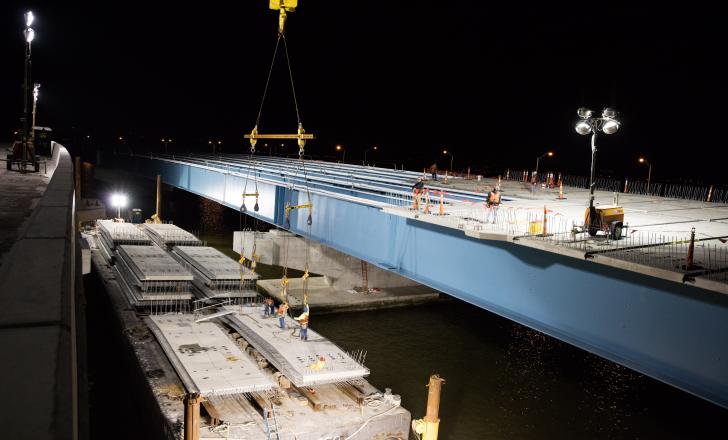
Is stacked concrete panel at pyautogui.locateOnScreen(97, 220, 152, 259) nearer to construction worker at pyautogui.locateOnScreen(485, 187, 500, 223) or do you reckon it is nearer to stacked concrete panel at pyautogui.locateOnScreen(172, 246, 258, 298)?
stacked concrete panel at pyautogui.locateOnScreen(172, 246, 258, 298)

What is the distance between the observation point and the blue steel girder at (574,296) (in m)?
10.9

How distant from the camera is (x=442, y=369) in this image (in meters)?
27.1

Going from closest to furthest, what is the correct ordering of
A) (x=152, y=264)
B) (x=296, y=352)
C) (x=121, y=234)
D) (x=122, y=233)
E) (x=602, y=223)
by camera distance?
(x=602, y=223), (x=296, y=352), (x=152, y=264), (x=121, y=234), (x=122, y=233)

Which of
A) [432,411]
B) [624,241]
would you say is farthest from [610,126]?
[432,411]

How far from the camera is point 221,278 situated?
92.4ft

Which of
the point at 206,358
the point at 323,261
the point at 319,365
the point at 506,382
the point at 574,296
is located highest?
the point at 574,296

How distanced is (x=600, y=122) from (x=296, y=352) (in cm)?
1241

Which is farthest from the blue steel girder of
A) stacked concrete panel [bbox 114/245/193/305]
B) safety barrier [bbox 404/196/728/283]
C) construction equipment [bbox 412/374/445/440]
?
stacked concrete panel [bbox 114/245/193/305]

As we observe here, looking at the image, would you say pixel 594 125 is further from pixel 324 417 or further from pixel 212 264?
pixel 212 264

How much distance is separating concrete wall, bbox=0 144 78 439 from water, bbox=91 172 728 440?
19.0 meters

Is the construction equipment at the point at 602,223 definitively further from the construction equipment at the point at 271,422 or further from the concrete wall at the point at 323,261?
the concrete wall at the point at 323,261

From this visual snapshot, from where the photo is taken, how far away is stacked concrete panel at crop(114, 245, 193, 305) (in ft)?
89.0

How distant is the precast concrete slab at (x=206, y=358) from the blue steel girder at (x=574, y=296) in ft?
19.1

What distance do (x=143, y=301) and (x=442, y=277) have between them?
1603 cm
